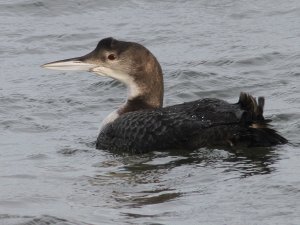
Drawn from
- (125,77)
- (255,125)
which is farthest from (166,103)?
(255,125)

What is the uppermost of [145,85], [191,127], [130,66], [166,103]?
[130,66]

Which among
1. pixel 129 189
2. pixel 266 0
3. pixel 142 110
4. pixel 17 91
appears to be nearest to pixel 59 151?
pixel 142 110

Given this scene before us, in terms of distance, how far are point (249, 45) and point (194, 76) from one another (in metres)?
1.56

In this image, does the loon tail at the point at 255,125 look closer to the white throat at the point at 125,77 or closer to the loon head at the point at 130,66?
the loon head at the point at 130,66

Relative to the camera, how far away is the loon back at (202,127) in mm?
9922

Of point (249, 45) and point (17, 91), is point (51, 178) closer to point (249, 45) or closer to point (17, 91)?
point (17, 91)

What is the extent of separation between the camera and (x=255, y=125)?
9969 millimetres

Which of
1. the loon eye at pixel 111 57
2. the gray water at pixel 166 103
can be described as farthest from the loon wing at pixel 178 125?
Answer: the loon eye at pixel 111 57

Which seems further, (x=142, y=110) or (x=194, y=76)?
(x=194, y=76)

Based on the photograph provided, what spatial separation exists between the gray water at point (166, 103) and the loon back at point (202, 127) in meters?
0.11

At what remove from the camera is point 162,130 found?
10.1 metres

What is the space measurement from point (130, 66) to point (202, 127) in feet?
5.18

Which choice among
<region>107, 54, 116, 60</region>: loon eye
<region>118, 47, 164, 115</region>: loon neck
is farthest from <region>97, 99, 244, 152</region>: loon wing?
<region>107, 54, 116, 60</region>: loon eye

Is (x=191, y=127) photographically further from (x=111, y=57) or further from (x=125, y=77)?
(x=111, y=57)
